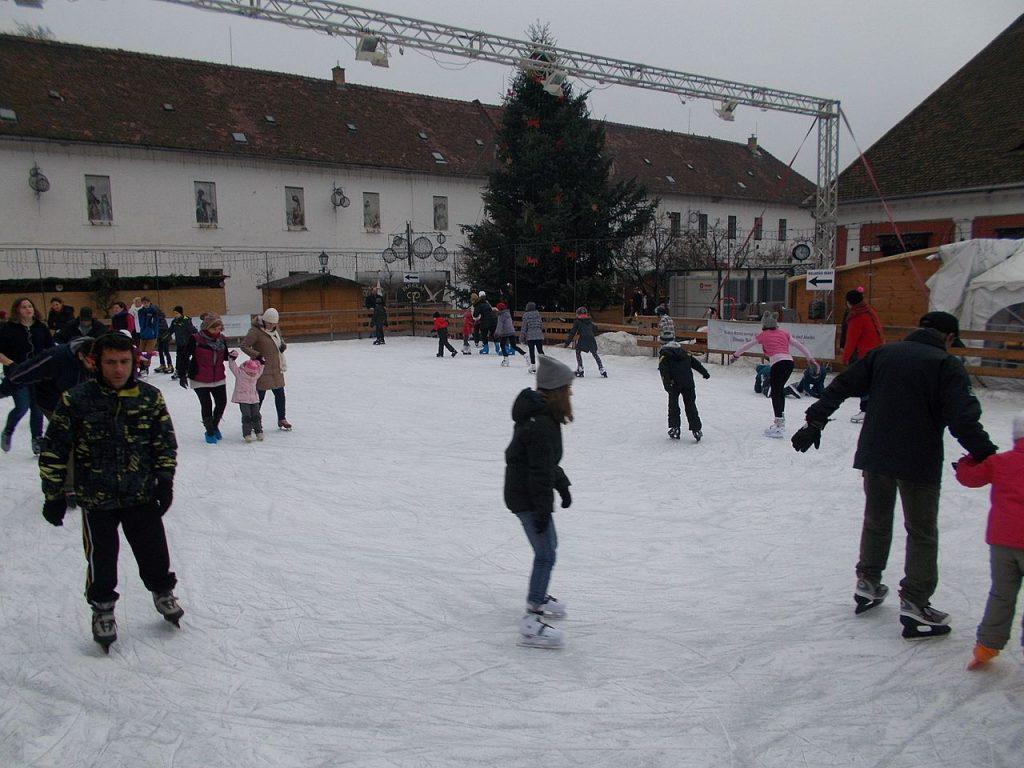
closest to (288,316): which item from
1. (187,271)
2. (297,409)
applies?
(187,271)

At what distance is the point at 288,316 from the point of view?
24.9 metres

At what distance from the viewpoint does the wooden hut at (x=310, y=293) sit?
1084 inches

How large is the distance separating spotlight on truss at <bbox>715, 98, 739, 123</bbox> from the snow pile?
6.84m

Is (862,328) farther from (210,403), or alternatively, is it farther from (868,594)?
(210,403)

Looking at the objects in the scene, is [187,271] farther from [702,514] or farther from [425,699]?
[425,699]

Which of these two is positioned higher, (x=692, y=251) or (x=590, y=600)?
(x=692, y=251)

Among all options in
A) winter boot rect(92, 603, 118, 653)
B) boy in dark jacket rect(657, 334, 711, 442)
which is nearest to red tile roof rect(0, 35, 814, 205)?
boy in dark jacket rect(657, 334, 711, 442)

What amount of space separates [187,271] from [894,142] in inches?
986

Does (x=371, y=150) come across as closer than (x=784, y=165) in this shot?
Yes

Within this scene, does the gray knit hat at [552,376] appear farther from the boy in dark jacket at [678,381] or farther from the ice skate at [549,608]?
the boy in dark jacket at [678,381]

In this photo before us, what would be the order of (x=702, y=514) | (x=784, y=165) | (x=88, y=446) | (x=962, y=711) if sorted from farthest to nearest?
1. (x=784, y=165)
2. (x=702, y=514)
3. (x=88, y=446)
4. (x=962, y=711)

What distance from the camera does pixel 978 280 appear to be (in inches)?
529

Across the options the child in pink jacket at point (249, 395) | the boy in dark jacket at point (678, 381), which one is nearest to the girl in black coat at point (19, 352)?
the child in pink jacket at point (249, 395)

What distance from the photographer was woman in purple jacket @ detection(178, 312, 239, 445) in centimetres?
923
